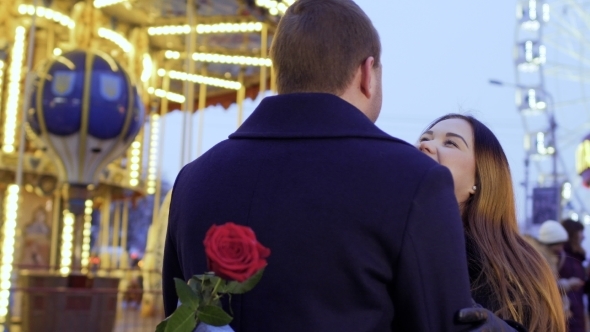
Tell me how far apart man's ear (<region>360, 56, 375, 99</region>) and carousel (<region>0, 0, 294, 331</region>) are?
5.87 m

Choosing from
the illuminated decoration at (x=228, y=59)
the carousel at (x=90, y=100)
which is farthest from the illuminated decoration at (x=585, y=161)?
the illuminated decoration at (x=228, y=59)

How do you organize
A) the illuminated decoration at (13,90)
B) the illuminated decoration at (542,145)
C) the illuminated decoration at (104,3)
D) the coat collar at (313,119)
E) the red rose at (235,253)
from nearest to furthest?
the red rose at (235,253), the coat collar at (313,119), the illuminated decoration at (104,3), the illuminated decoration at (13,90), the illuminated decoration at (542,145)

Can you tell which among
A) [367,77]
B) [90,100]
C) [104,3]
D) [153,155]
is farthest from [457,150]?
[153,155]

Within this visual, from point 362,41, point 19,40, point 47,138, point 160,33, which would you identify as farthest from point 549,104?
point 362,41

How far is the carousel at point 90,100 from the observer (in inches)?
377

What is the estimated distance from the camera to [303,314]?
57.3 inches

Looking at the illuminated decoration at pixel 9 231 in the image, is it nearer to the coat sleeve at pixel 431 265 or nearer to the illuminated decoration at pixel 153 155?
the illuminated decoration at pixel 153 155

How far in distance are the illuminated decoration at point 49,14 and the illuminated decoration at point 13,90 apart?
0.37 metres

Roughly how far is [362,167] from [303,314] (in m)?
0.27

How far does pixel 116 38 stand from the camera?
14055 mm

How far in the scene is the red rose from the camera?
1.33 m

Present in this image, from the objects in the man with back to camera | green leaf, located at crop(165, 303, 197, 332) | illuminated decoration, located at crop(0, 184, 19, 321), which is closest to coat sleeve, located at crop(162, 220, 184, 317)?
the man with back to camera

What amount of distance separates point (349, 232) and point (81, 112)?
868 cm

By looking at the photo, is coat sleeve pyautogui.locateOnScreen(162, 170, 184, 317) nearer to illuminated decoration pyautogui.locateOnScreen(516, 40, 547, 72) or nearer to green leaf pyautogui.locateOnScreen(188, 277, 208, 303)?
green leaf pyautogui.locateOnScreen(188, 277, 208, 303)
